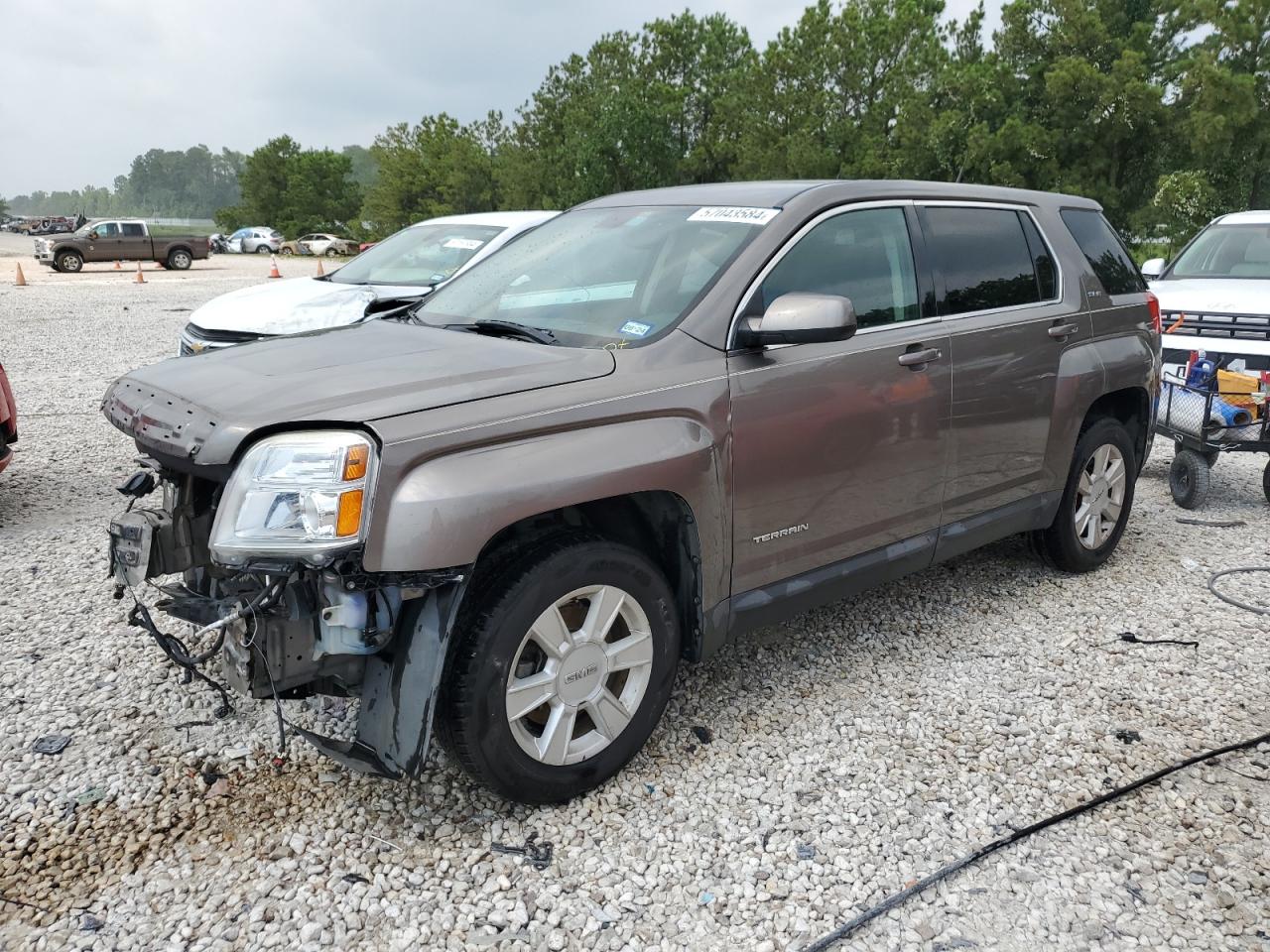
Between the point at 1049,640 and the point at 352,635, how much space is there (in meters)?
3.04

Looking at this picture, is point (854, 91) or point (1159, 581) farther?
point (854, 91)

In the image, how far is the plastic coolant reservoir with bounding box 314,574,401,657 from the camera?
2584mm

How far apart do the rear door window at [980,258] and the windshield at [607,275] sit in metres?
0.95

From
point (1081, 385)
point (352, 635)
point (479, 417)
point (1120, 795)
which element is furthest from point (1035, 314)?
point (352, 635)

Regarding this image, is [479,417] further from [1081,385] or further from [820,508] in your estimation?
[1081,385]

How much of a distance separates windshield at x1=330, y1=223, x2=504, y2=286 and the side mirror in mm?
5298

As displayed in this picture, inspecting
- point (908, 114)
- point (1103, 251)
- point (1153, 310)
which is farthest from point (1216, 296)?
point (908, 114)

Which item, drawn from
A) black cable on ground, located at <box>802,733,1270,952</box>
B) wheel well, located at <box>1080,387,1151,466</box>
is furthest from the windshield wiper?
wheel well, located at <box>1080,387,1151,466</box>

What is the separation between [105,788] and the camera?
120 inches

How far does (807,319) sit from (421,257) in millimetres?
5965

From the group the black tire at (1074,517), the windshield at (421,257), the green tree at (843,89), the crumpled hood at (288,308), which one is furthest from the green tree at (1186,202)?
the crumpled hood at (288,308)

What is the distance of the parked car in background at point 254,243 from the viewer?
50.8 meters

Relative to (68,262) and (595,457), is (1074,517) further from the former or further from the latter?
(68,262)

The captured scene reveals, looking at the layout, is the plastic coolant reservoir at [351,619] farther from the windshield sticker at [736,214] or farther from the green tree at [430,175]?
the green tree at [430,175]
